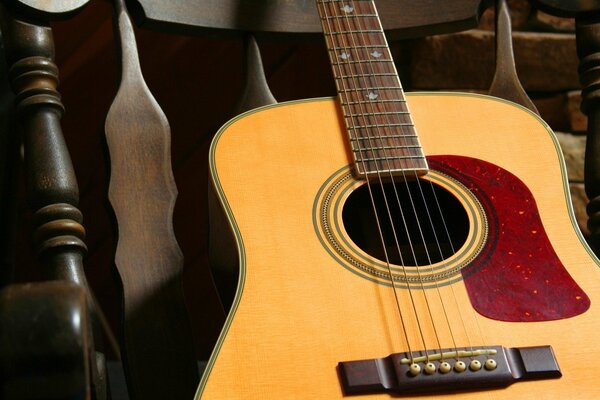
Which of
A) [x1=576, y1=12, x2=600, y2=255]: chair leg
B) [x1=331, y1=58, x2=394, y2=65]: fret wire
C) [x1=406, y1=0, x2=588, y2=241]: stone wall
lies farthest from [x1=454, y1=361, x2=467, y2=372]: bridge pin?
[x1=406, y1=0, x2=588, y2=241]: stone wall

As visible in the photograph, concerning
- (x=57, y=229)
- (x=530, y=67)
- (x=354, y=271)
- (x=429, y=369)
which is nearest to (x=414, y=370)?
(x=429, y=369)

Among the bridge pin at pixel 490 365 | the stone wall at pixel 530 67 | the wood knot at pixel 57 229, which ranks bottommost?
the bridge pin at pixel 490 365

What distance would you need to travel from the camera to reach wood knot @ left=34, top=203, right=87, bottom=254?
3.19ft

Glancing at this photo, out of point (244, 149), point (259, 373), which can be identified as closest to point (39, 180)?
point (244, 149)

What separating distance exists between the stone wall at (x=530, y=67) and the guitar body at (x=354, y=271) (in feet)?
1.81

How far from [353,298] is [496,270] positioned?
0.59 feet

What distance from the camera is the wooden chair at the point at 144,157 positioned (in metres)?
0.99

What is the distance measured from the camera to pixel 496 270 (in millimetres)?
942

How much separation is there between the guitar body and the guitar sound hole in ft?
0.11

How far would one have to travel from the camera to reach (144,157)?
3.69 ft

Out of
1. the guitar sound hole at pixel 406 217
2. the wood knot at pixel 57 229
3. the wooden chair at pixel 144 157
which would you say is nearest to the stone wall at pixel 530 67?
the wooden chair at pixel 144 157

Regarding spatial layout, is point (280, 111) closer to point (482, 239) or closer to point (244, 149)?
point (244, 149)

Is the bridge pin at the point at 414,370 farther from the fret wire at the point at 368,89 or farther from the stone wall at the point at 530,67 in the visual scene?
the stone wall at the point at 530,67

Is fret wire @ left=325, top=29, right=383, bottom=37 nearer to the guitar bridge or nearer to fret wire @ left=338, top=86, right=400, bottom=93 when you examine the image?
fret wire @ left=338, top=86, right=400, bottom=93
